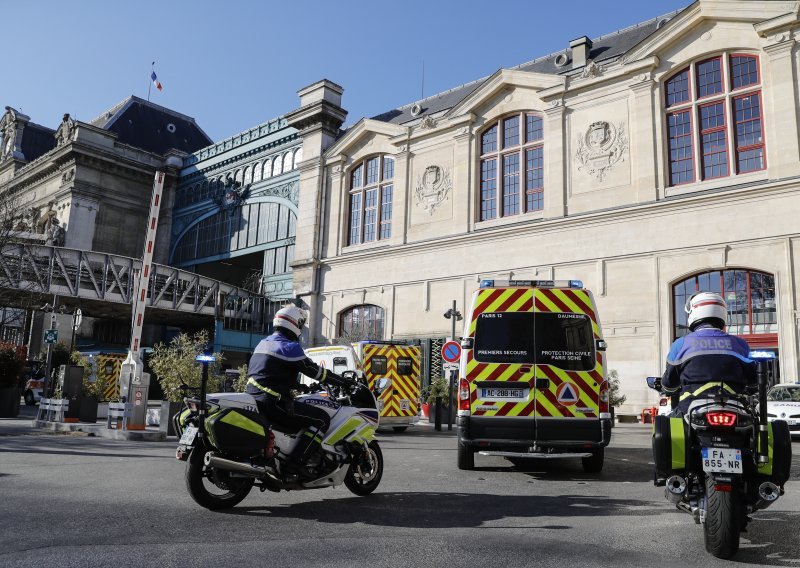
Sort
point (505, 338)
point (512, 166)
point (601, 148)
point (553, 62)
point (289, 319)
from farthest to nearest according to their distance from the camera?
point (553, 62) → point (512, 166) → point (601, 148) → point (505, 338) → point (289, 319)

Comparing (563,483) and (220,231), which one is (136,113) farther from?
(563,483)

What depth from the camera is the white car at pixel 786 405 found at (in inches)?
602

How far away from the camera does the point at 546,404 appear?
337 inches

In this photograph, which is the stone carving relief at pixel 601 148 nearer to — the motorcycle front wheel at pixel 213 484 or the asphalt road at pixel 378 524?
the asphalt road at pixel 378 524

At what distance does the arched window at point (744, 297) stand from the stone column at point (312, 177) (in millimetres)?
18414

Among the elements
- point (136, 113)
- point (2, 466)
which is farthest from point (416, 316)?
point (136, 113)

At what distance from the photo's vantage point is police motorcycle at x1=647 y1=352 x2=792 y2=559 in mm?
4355

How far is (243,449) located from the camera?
225 inches

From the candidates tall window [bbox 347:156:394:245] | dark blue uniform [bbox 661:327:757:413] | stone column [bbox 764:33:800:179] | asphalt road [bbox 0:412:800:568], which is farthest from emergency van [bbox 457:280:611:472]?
tall window [bbox 347:156:394:245]

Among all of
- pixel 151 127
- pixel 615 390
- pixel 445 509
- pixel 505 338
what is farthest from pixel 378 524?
pixel 151 127

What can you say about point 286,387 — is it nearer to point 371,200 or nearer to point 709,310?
point 709,310

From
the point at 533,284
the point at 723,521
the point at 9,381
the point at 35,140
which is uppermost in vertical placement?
the point at 35,140

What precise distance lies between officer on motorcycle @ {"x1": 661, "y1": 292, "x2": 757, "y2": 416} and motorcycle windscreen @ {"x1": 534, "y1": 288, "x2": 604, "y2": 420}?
132 inches

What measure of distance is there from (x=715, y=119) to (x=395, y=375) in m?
15.2
